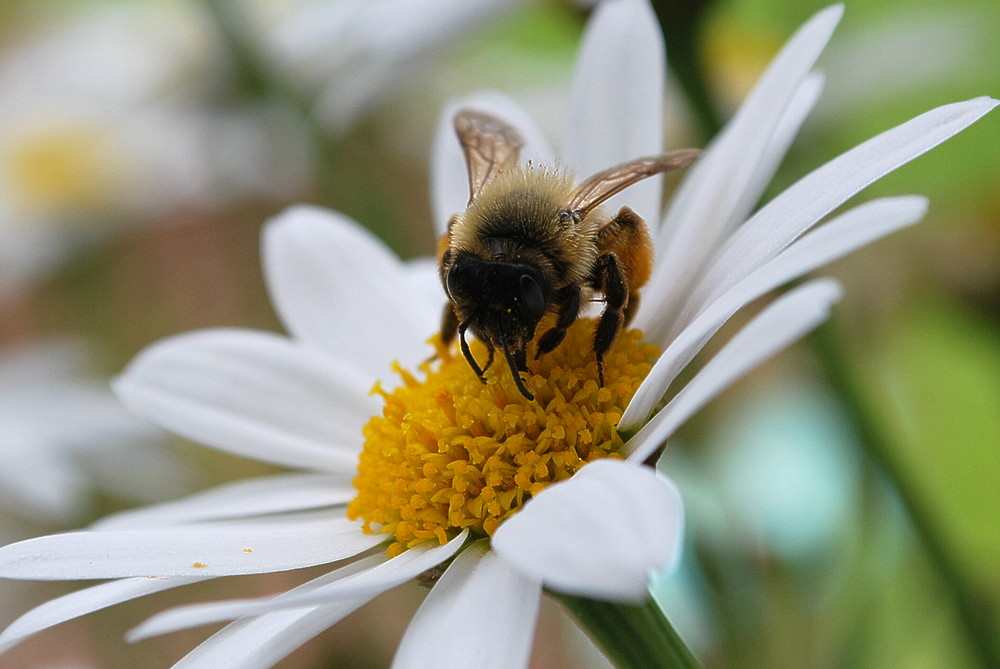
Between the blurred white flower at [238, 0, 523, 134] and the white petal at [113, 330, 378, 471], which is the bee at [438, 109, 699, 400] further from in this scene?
the blurred white flower at [238, 0, 523, 134]

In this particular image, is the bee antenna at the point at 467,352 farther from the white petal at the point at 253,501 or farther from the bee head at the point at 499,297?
the white petal at the point at 253,501

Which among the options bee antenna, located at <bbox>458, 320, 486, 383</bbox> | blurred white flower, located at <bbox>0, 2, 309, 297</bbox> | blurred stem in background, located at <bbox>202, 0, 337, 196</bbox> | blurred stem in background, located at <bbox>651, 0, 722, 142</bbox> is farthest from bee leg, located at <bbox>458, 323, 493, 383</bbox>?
blurred white flower, located at <bbox>0, 2, 309, 297</bbox>

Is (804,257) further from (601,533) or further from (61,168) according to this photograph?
(61,168)

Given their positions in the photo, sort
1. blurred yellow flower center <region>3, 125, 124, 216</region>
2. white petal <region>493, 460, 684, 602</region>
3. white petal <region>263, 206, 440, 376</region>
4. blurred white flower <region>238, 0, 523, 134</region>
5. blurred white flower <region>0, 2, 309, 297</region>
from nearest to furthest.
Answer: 1. white petal <region>493, 460, 684, 602</region>
2. white petal <region>263, 206, 440, 376</region>
3. blurred white flower <region>238, 0, 523, 134</region>
4. blurred white flower <region>0, 2, 309, 297</region>
5. blurred yellow flower center <region>3, 125, 124, 216</region>

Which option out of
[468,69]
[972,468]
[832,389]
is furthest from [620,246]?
[468,69]

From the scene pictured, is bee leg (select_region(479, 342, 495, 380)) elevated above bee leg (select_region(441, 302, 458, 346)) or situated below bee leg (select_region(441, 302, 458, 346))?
below

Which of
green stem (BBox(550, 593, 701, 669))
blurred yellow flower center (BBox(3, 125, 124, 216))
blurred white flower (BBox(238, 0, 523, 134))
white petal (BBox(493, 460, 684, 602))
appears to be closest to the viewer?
white petal (BBox(493, 460, 684, 602))

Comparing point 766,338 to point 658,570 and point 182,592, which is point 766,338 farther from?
point 182,592

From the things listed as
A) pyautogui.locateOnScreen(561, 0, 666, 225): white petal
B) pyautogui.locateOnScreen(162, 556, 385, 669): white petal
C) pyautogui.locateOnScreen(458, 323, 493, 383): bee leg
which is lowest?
pyautogui.locateOnScreen(162, 556, 385, 669): white petal
